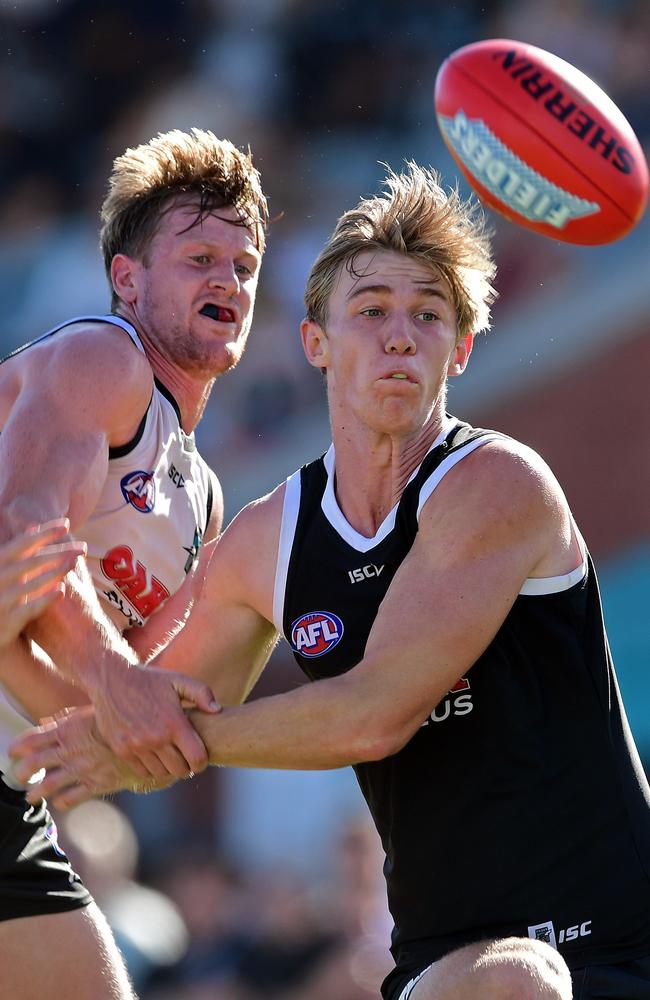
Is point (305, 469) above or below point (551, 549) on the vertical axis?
above

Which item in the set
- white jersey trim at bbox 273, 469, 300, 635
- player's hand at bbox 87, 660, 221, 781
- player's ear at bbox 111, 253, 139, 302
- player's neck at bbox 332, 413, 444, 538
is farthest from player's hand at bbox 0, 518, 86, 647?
player's ear at bbox 111, 253, 139, 302

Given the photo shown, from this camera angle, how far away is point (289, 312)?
1056 cm

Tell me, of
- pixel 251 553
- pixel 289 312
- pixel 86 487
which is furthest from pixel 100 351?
pixel 289 312

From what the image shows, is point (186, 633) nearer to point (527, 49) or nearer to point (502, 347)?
point (527, 49)

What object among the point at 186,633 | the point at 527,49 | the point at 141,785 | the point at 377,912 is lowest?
the point at 377,912

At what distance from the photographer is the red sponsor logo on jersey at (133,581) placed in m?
4.77

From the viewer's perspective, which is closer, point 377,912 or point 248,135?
point 377,912

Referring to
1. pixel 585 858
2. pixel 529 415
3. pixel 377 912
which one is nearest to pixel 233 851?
pixel 377 912

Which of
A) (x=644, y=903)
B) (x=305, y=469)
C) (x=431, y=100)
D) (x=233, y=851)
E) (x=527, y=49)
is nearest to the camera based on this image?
(x=644, y=903)

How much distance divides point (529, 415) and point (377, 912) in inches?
151

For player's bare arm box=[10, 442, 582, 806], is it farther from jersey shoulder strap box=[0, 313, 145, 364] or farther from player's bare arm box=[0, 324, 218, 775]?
jersey shoulder strap box=[0, 313, 145, 364]

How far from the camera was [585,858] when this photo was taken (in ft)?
11.7

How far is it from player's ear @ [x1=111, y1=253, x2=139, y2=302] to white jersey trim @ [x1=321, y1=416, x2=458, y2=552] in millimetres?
1477

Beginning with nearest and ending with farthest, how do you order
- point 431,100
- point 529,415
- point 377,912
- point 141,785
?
point 141,785 → point 377,912 → point 529,415 → point 431,100
